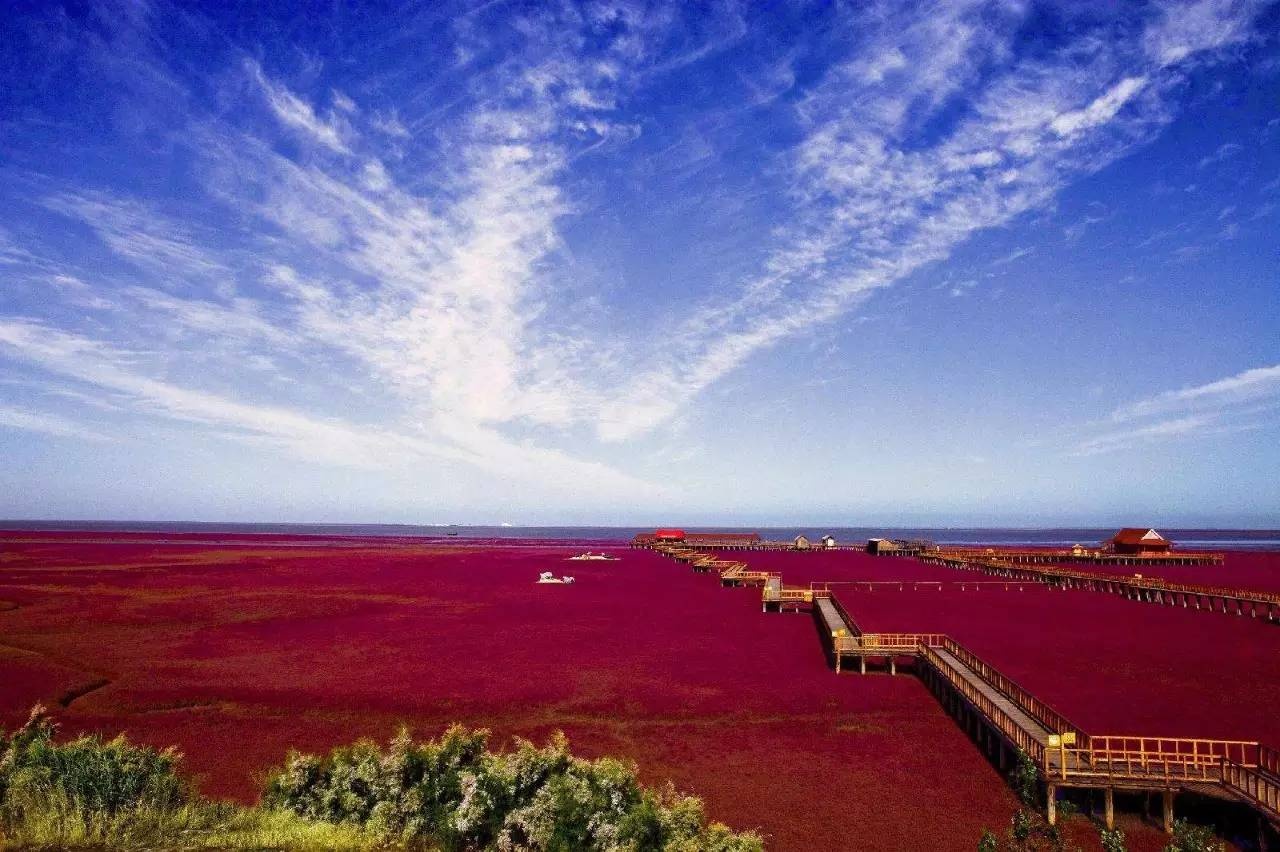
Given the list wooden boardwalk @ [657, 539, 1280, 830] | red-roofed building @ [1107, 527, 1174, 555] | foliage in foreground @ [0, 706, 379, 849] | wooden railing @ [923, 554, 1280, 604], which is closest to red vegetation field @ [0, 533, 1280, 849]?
wooden boardwalk @ [657, 539, 1280, 830]

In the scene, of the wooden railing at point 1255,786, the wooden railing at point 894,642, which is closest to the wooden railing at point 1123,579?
the wooden railing at point 894,642

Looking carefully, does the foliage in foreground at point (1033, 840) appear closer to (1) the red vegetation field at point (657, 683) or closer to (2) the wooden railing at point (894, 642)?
(1) the red vegetation field at point (657, 683)

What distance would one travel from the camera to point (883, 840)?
1262cm

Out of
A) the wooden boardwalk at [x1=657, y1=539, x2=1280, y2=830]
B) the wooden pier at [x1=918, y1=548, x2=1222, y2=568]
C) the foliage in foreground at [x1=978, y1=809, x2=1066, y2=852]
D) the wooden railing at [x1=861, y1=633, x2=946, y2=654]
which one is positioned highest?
the wooden pier at [x1=918, y1=548, x2=1222, y2=568]

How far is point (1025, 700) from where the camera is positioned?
18.7 metres

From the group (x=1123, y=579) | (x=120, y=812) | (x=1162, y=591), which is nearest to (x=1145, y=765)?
(x=120, y=812)

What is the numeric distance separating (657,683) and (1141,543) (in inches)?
2896

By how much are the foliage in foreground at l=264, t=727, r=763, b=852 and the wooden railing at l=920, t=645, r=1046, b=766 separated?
821 centimetres

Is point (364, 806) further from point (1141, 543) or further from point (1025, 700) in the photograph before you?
point (1141, 543)

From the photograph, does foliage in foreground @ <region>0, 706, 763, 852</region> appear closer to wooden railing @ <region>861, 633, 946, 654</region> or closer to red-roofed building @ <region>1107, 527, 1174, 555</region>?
wooden railing @ <region>861, 633, 946, 654</region>

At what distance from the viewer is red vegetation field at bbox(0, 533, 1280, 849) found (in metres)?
15.3

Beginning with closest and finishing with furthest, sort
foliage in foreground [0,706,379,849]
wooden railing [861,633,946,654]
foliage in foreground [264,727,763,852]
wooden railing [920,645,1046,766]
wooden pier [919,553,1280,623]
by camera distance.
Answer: foliage in foreground [0,706,379,849] → foliage in foreground [264,727,763,852] → wooden railing [920,645,1046,766] → wooden railing [861,633,946,654] → wooden pier [919,553,1280,623]

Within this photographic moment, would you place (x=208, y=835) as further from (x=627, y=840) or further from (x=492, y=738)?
(x=492, y=738)

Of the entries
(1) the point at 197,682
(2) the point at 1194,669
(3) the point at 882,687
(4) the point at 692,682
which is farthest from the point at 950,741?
(1) the point at 197,682
